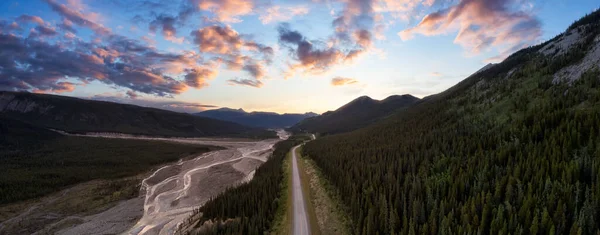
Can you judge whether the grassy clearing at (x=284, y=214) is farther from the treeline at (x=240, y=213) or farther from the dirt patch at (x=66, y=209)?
the dirt patch at (x=66, y=209)

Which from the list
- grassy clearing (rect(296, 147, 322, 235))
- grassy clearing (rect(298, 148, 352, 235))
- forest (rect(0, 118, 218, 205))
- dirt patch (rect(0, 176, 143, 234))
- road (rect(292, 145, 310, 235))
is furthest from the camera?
forest (rect(0, 118, 218, 205))

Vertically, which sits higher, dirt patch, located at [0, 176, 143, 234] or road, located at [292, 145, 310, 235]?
road, located at [292, 145, 310, 235]

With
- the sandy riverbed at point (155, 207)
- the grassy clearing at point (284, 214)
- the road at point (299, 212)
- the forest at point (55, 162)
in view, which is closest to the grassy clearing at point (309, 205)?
the road at point (299, 212)

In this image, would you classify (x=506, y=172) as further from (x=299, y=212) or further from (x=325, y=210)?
(x=299, y=212)

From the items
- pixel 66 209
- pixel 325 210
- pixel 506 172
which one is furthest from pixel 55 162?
pixel 506 172

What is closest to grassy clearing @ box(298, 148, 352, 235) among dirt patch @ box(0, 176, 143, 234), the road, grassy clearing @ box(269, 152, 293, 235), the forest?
the road

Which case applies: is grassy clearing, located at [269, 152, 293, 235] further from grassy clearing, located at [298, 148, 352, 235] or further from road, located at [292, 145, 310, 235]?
grassy clearing, located at [298, 148, 352, 235]
